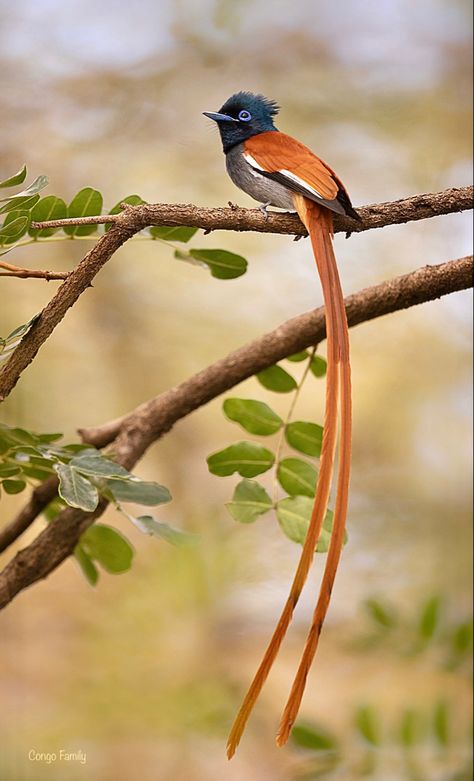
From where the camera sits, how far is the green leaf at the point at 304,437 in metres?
0.61

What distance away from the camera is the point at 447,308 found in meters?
1.52

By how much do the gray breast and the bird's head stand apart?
13 millimetres

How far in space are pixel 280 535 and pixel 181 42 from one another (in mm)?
819

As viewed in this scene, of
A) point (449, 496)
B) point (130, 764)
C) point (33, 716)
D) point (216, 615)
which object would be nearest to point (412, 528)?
point (449, 496)

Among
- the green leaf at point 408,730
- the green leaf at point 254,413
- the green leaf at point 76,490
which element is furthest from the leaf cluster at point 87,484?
the green leaf at point 408,730

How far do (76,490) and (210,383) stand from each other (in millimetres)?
191

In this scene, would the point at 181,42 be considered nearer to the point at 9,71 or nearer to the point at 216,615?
the point at 9,71

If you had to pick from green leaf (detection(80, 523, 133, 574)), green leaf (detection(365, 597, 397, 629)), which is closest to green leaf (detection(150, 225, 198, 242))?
green leaf (detection(80, 523, 133, 574))

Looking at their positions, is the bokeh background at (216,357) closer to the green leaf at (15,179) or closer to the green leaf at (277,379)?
the green leaf at (277,379)

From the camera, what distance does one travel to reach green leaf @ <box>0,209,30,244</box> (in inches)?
17.1

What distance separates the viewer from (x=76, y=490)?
1.45 ft

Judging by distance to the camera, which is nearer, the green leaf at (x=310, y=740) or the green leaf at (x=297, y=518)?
the green leaf at (x=297, y=518)

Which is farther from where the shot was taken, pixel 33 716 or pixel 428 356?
pixel 428 356

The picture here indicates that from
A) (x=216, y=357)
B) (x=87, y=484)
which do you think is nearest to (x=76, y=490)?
(x=87, y=484)
